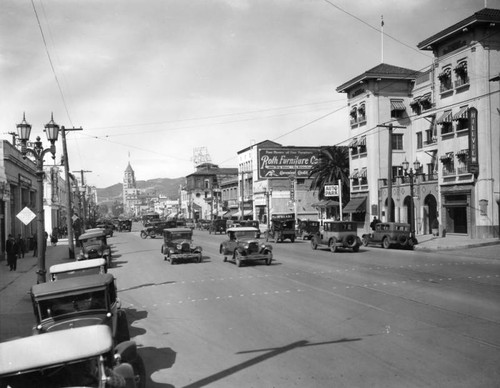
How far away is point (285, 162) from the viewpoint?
228 ft

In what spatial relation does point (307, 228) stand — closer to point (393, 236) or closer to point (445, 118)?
point (393, 236)

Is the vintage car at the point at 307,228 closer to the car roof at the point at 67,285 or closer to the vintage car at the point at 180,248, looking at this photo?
the vintage car at the point at 180,248

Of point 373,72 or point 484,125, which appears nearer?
point 484,125

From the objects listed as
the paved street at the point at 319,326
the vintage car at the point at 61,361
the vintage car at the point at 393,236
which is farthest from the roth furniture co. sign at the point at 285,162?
the vintage car at the point at 61,361

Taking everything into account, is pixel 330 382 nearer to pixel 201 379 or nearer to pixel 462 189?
pixel 201 379

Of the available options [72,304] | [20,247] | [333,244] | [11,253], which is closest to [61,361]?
[72,304]

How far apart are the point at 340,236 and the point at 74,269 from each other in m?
20.0

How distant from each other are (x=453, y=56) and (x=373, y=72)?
11683mm

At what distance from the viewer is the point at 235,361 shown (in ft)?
25.5

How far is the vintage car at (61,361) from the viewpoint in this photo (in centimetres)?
454

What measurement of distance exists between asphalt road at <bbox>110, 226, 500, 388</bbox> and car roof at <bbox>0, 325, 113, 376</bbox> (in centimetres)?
235

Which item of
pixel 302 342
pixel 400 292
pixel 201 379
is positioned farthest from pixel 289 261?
pixel 201 379

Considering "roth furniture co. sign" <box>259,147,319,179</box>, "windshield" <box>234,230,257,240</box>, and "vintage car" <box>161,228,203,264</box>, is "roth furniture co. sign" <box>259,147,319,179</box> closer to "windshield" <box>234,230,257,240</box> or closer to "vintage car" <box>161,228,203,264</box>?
"vintage car" <box>161,228,203,264</box>

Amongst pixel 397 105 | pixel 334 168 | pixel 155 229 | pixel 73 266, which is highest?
pixel 397 105
